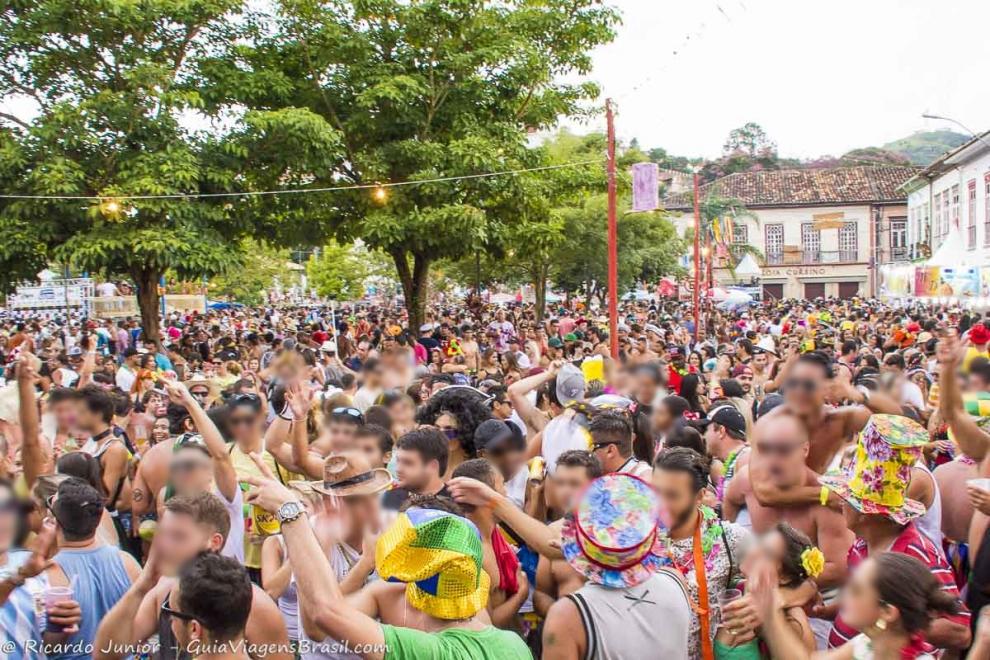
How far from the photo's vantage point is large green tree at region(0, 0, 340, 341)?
1514 cm

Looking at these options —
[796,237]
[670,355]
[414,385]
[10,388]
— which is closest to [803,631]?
[414,385]

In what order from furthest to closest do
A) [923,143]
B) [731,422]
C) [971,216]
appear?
→ 1. [923,143]
2. [971,216]
3. [731,422]

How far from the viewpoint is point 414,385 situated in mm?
7457

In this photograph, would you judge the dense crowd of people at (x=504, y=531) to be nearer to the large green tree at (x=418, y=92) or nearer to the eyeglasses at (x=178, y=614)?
the eyeglasses at (x=178, y=614)

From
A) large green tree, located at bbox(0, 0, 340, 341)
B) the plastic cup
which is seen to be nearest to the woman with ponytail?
the plastic cup

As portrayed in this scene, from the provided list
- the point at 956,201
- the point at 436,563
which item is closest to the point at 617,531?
the point at 436,563

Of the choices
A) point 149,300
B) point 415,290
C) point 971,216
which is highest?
point 971,216

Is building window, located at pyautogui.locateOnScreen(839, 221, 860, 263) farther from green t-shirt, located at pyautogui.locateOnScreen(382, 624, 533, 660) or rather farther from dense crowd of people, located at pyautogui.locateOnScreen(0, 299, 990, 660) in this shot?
green t-shirt, located at pyautogui.locateOnScreen(382, 624, 533, 660)

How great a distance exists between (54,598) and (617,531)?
2.29 metres

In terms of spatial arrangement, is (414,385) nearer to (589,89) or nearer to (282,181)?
(282,181)

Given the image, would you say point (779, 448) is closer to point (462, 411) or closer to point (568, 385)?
point (462, 411)

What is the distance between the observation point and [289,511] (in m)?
2.45

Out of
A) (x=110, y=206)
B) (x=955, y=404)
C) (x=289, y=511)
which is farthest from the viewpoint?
(x=110, y=206)

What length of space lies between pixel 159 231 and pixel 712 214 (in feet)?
99.6
